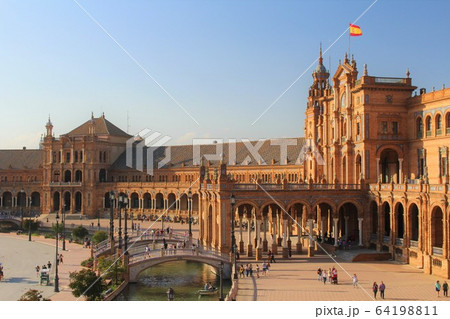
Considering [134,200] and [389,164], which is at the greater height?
[389,164]

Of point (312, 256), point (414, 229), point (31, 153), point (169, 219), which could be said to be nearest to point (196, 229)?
point (169, 219)

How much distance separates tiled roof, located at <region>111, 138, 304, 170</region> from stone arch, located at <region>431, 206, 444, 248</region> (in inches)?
2012

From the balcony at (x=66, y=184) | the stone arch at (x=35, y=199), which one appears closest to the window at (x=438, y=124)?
the balcony at (x=66, y=184)

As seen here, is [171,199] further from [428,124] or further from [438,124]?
[438,124]

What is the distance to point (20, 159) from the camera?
5266 inches

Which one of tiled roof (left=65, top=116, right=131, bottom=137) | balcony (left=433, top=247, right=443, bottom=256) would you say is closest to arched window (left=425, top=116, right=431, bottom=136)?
balcony (left=433, top=247, right=443, bottom=256)

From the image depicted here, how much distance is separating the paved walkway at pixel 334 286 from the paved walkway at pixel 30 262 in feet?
50.1

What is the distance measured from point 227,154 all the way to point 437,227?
6682 cm

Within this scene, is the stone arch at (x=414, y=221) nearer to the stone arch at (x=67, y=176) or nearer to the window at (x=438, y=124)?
the window at (x=438, y=124)

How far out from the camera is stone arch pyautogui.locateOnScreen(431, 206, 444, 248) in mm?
50375

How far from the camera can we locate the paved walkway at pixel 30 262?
46875 mm

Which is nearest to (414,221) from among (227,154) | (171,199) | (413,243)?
(413,243)

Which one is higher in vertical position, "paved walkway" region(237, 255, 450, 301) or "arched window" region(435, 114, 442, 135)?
"arched window" region(435, 114, 442, 135)

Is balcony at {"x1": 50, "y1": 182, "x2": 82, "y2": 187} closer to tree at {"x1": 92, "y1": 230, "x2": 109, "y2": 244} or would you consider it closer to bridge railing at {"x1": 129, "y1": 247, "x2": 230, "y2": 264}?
tree at {"x1": 92, "y1": 230, "x2": 109, "y2": 244}
